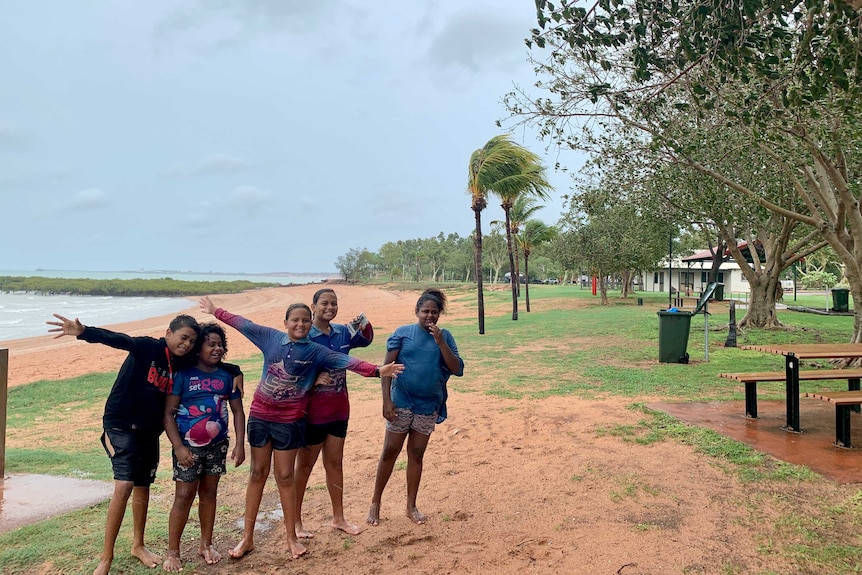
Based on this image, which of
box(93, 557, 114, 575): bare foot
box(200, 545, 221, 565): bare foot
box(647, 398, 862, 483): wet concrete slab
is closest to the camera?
box(93, 557, 114, 575): bare foot

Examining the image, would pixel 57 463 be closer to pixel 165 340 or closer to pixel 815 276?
pixel 165 340

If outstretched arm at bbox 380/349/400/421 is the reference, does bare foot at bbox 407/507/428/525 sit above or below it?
below

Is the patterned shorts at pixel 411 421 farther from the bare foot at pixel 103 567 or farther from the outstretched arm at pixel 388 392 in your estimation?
the bare foot at pixel 103 567

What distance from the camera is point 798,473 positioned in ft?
14.2

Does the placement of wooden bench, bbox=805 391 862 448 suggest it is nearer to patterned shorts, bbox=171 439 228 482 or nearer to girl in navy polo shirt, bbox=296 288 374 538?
girl in navy polo shirt, bbox=296 288 374 538

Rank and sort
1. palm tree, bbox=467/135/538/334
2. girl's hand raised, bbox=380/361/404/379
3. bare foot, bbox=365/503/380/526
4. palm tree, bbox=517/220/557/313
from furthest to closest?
palm tree, bbox=517/220/557/313 → palm tree, bbox=467/135/538/334 → bare foot, bbox=365/503/380/526 → girl's hand raised, bbox=380/361/404/379

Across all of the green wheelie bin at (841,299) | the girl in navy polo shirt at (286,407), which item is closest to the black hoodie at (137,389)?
the girl in navy polo shirt at (286,407)

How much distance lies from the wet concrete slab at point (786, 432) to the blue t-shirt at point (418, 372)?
3.21 metres

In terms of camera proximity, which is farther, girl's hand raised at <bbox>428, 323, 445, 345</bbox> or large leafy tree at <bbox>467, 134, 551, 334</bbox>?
large leafy tree at <bbox>467, 134, 551, 334</bbox>

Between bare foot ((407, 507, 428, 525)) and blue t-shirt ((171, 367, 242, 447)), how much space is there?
1406 millimetres

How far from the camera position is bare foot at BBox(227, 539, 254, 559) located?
3.33 metres

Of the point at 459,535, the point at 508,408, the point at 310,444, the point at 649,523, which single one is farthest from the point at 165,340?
the point at 508,408

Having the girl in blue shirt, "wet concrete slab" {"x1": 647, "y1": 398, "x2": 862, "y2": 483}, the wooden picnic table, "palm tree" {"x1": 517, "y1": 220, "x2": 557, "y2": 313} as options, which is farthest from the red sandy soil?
"palm tree" {"x1": 517, "y1": 220, "x2": 557, "y2": 313}

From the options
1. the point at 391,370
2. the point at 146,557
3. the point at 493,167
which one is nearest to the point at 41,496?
the point at 146,557
